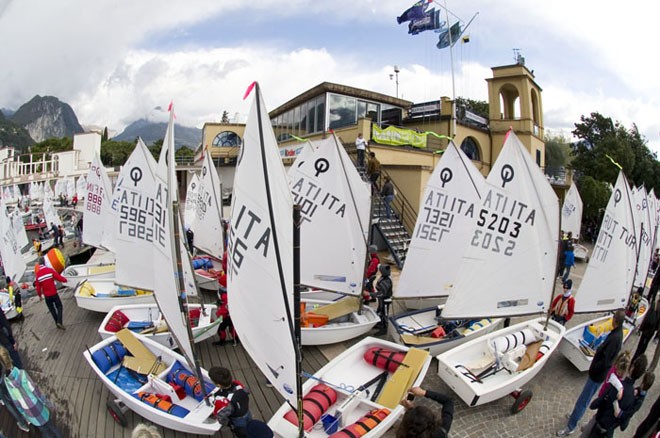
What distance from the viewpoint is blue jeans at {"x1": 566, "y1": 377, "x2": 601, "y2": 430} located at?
5.69 metres

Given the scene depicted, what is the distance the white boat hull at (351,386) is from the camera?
5.11 meters

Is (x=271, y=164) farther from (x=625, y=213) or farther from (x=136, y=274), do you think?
(x=625, y=213)

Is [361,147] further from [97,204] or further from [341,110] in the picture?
[97,204]

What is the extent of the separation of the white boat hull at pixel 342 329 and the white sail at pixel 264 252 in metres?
3.42

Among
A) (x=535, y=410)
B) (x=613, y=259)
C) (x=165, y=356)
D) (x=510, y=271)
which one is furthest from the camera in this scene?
(x=613, y=259)

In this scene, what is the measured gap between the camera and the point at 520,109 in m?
25.2

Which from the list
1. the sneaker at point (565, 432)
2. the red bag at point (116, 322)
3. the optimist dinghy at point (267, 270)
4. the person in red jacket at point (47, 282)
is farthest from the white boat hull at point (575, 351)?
the person in red jacket at point (47, 282)

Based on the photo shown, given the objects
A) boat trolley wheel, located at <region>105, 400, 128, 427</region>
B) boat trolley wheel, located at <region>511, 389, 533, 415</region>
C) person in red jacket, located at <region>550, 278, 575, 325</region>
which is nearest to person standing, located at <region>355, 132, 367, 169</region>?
person in red jacket, located at <region>550, 278, 575, 325</region>

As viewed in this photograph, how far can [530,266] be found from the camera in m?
Result: 7.71

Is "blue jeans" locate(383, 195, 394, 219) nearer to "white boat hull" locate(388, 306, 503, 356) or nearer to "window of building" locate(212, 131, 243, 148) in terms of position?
"white boat hull" locate(388, 306, 503, 356)

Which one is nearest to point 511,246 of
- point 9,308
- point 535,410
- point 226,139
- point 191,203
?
point 535,410

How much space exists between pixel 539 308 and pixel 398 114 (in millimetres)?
18122

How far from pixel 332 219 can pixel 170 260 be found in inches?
186

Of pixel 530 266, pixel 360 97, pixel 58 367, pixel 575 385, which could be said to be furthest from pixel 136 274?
pixel 360 97
